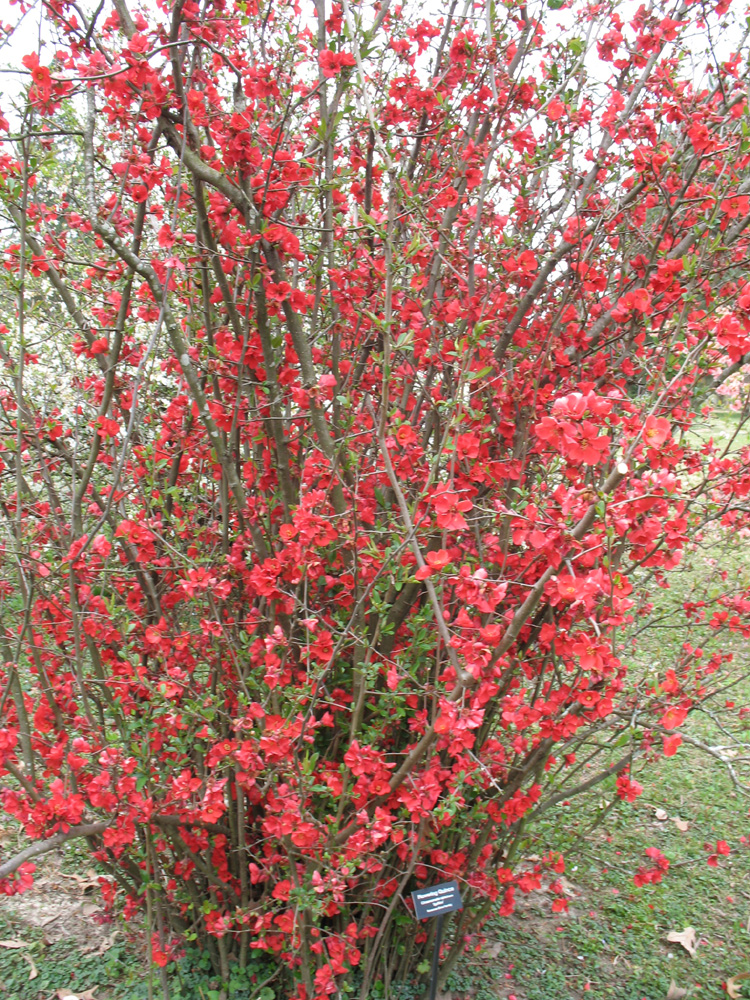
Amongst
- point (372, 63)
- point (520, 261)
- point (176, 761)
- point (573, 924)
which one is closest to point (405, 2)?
point (372, 63)

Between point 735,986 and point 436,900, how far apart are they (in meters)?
1.32

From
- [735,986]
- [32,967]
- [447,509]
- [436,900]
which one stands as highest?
[447,509]

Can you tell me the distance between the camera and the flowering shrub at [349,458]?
73.9 inches

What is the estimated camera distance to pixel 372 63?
2.34 metres

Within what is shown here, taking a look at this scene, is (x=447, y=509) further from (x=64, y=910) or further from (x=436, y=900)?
(x=64, y=910)

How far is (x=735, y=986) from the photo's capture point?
8.59 feet

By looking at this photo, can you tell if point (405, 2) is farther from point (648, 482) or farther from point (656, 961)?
point (656, 961)

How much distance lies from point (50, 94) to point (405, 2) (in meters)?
1.25

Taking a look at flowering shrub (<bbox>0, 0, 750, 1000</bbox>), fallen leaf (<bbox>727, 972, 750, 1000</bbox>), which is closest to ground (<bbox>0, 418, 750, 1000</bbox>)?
fallen leaf (<bbox>727, 972, 750, 1000</bbox>)

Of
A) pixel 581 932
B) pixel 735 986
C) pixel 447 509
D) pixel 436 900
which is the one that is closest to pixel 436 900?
pixel 436 900

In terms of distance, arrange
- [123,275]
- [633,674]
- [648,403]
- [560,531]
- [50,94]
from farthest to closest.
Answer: [633,674]
[123,275]
[648,403]
[50,94]
[560,531]

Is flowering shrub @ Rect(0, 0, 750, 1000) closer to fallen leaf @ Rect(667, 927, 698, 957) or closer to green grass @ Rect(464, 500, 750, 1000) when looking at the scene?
green grass @ Rect(464, 500, 750, 1000)

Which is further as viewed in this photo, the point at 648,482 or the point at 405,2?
the point at 405,2

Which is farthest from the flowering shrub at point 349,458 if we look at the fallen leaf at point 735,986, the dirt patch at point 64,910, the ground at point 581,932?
the fallen leaf at point 735,986
